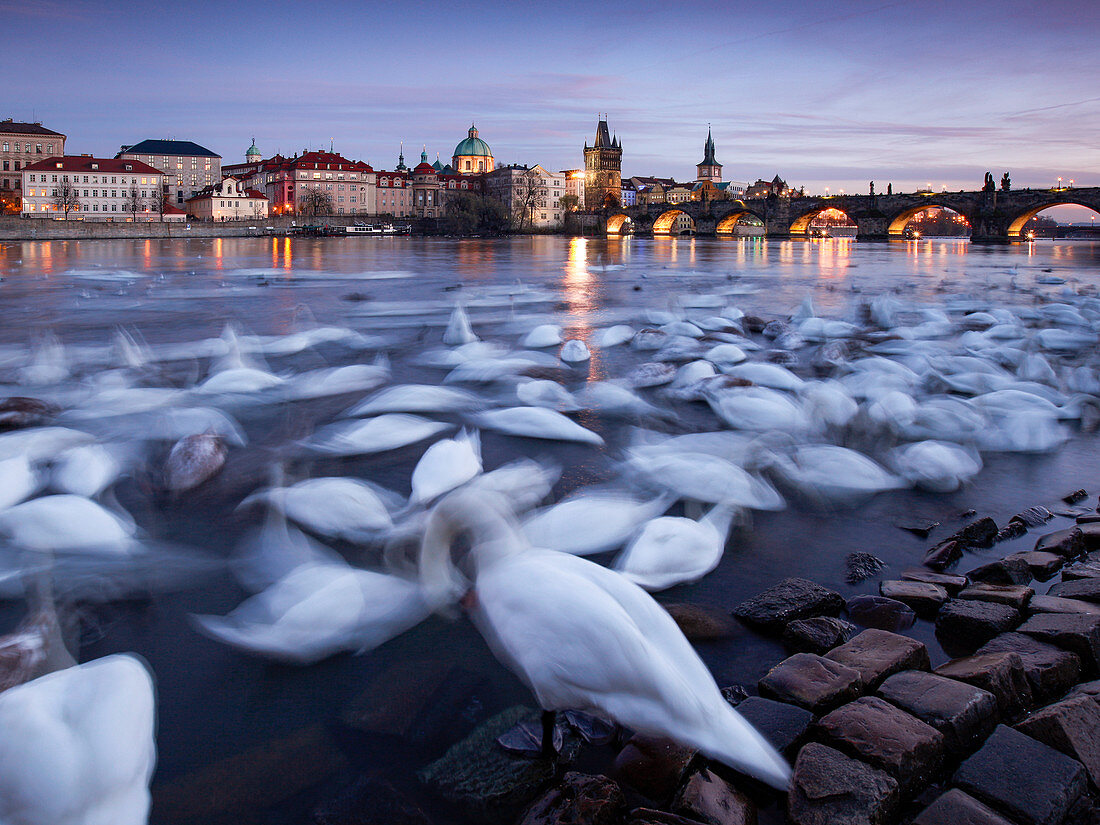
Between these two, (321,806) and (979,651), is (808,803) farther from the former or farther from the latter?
(321,806)

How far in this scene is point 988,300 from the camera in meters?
11.3

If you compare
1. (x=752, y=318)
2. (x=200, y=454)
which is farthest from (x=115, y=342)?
(x=752, y=318)

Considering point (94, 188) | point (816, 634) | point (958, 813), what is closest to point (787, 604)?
→ point (816, 634)

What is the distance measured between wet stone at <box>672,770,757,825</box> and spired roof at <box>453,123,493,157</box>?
397 feet

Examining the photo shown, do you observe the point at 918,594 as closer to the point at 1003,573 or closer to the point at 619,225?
the point at 1003,573

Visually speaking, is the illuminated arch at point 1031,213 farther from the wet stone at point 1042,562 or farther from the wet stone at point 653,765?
the wet stone at point 653,765

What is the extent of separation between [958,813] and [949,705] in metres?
0.29

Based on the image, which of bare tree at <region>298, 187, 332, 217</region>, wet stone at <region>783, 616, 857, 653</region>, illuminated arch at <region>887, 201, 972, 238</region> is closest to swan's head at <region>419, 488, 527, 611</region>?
wet stone at <region>783, 616, 857, 653</region>

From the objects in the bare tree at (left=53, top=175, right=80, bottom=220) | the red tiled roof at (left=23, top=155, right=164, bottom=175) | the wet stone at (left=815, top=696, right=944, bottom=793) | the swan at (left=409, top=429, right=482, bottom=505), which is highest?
the red tiled roof at (left=23, top=155, right=164, bottom=175)

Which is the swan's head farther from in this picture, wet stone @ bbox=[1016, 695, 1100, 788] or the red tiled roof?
the red tiled roof

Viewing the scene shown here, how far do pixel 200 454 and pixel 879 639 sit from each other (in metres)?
2.69

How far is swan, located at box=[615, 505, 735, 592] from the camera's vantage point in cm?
221

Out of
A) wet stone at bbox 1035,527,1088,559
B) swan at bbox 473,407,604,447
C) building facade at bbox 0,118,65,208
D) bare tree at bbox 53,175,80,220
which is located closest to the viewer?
wet stone at bbox 1035,527,1088,559

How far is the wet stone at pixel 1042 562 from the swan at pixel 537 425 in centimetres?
179
